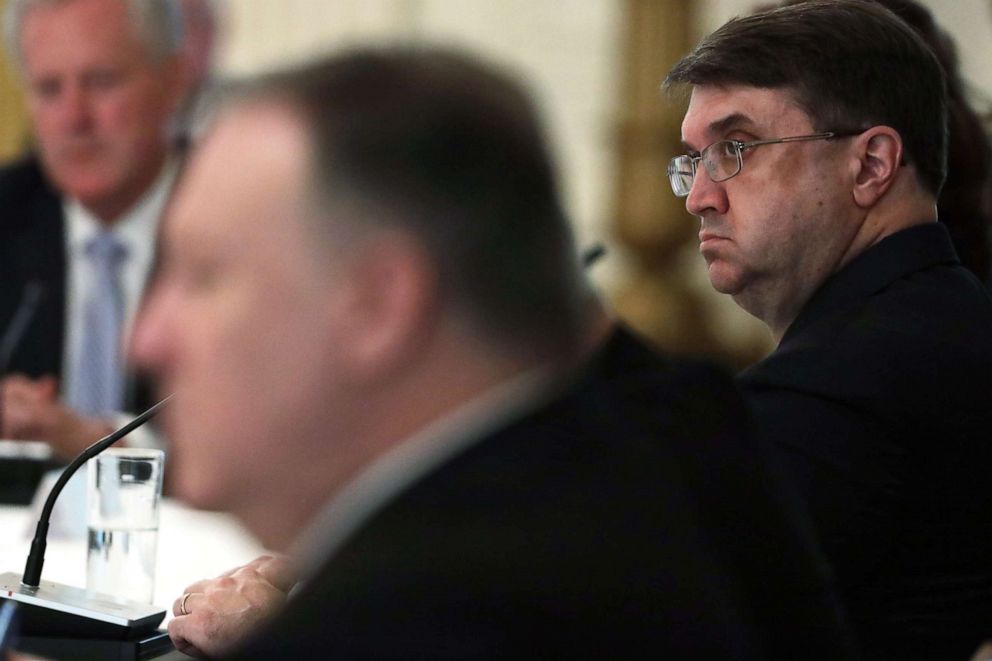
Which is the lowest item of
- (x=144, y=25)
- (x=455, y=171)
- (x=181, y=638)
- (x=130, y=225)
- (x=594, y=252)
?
(x=130, y=225)

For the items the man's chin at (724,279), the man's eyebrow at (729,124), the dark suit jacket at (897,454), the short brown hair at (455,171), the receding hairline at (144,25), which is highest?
the short brown hair at (455,171)

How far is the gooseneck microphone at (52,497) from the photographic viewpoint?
135 centimetres

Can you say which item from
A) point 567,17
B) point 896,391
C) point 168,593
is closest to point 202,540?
point 168,593

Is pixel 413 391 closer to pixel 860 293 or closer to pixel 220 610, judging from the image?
pixel 220 610

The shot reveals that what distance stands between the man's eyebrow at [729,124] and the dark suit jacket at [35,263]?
200cm

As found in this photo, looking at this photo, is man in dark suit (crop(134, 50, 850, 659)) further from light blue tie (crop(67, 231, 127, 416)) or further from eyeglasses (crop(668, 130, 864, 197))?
light blue tie (crop(67, 231, 127, 416))

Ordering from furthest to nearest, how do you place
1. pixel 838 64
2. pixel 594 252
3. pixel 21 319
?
pixel 21 319 → pixel 594 252 → pixel 838 64

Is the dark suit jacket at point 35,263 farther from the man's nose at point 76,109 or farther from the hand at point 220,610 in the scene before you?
the hand at point 220,610

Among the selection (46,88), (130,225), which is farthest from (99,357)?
(46,88)

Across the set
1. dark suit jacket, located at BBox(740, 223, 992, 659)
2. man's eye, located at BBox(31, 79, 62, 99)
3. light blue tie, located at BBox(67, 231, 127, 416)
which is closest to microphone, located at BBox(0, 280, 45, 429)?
light blue tie, located at BBox(67, 231, 127, 416)

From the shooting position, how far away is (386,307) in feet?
2.44

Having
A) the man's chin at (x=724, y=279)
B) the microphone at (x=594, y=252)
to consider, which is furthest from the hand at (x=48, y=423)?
the man's chin at (x=724, y=279)

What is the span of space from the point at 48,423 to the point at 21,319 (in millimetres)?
801

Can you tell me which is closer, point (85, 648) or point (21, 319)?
point (85, 648)
